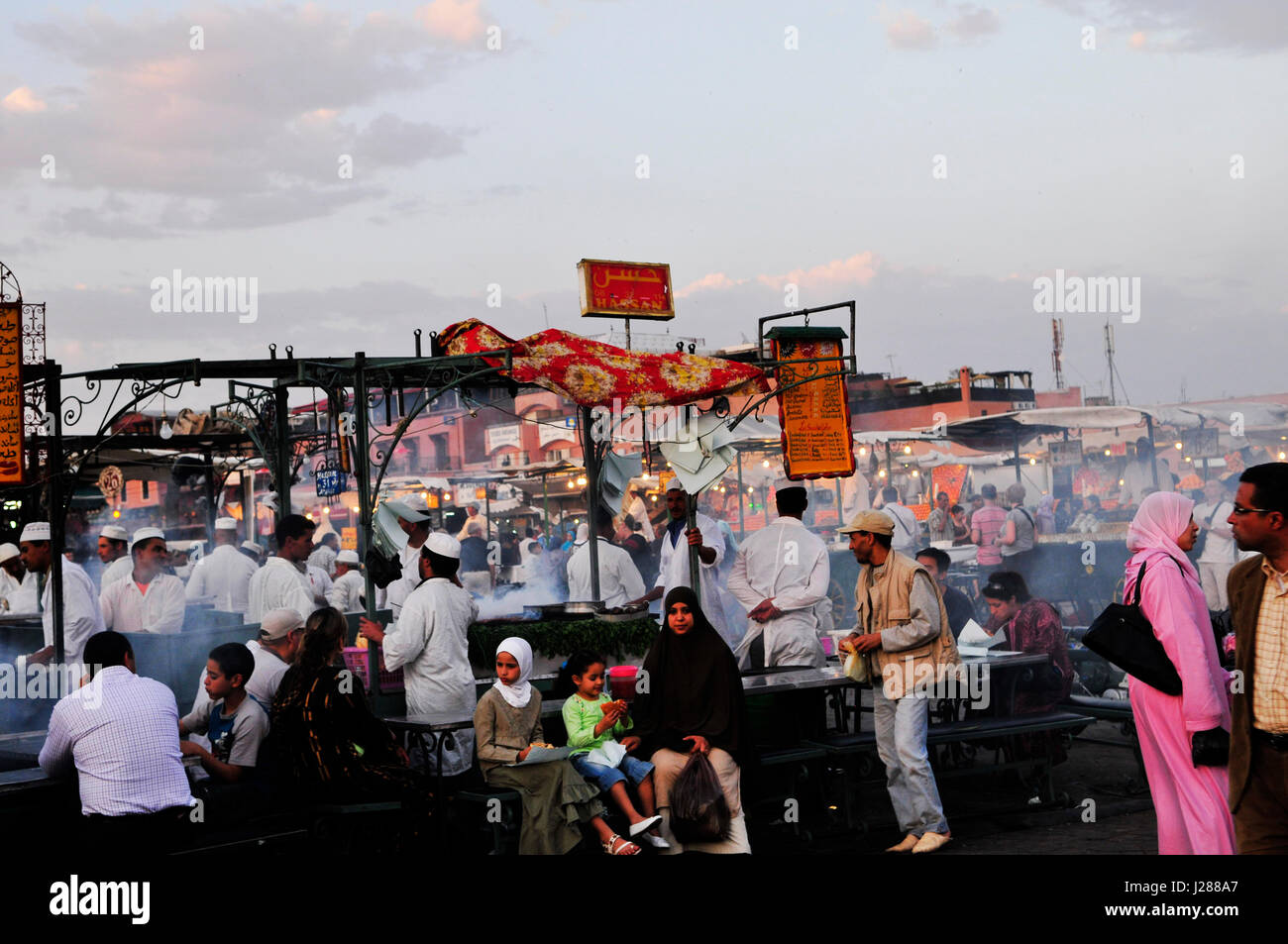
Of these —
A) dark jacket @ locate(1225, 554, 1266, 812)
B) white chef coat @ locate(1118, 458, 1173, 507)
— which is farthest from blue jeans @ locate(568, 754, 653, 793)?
white chef coat @ locate(1118, 458, 1173, 507)

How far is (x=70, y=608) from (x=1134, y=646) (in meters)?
7.19

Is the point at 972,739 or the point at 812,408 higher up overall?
the point at 812,408

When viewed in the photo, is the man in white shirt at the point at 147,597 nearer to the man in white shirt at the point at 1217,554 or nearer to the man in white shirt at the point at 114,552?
the man in white shirt at the point at 114,552

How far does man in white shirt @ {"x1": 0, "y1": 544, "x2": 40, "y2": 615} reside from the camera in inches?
464

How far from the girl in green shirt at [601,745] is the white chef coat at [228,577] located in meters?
5.90

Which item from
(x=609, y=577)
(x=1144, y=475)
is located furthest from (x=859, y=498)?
(x=609, y=577)

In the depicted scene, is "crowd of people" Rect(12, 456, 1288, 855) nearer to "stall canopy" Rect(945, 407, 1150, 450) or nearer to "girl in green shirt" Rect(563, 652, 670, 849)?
"girl in green shirt" Rect(563, 652, 670, 849)

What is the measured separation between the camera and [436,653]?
736 centimetres

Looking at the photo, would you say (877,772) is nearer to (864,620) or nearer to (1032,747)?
(1032,747)

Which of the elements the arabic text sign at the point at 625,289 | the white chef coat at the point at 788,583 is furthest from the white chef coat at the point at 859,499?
the white chef coat at the point at 788,583

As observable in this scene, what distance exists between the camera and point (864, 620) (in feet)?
24.3

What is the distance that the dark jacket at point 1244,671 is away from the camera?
14.2ft

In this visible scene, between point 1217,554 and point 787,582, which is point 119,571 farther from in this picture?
point 1217,554
